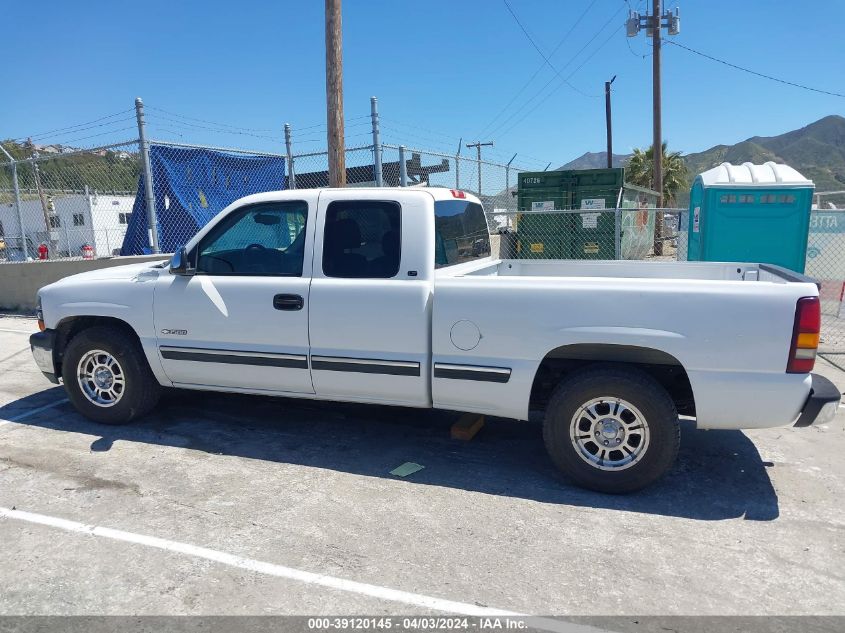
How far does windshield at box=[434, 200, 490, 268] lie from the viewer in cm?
452

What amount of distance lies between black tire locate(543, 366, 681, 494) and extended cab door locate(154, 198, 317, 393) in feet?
5.92

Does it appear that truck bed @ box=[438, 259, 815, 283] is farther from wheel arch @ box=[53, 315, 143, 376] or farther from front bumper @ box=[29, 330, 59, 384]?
front bumper @ box=[29, 330, 59, 384]

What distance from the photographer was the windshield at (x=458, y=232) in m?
4.52

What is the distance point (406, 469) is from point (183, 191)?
323 inches

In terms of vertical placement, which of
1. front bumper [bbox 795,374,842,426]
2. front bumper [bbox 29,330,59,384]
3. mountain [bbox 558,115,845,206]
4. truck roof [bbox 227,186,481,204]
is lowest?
front bumper [bbox 795,374,842,426]

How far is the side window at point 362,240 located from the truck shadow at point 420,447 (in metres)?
1.35

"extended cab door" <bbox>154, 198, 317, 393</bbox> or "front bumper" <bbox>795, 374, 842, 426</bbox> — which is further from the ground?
"extended cab door" <bbox>154, 198, 317, 393</bbox>

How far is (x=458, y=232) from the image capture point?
16.2ft

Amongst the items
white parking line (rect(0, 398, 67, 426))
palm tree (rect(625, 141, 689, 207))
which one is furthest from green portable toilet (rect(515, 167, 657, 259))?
palm tree (rect(625, 141, 689, 207))

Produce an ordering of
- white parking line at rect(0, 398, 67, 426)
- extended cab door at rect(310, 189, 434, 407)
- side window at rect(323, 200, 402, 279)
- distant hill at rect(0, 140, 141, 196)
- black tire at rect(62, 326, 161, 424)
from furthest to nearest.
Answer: distant hill at rect(0, 140, 141, 196), white parking line at rect(0, 398, 67, 426), black tire at rect(62, 326, 161, 424), side window at rect(323, 200, 402, 279), extended cab door at rect(310, 189, 434, 407)

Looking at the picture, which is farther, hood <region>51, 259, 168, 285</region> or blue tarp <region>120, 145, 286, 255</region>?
blue tarp <region>120, 145, 286, 255</region>

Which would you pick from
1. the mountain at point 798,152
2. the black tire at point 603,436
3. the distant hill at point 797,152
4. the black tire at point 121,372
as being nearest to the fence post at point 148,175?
the black tire at point 121,372

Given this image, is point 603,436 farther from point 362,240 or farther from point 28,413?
point 28,413

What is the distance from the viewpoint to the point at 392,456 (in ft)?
15.1
